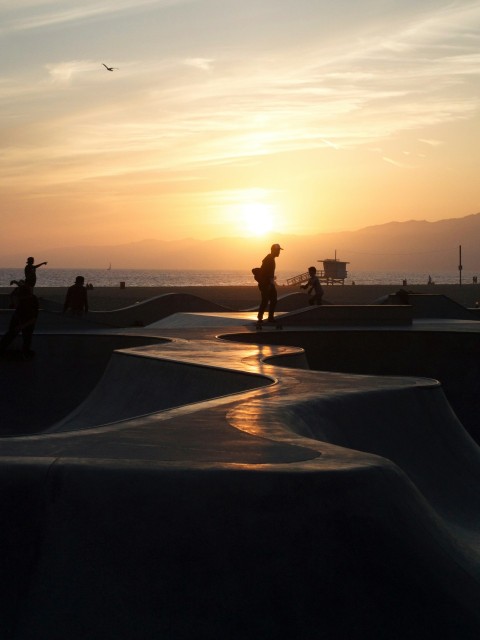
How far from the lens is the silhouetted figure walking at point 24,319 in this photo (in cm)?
1497

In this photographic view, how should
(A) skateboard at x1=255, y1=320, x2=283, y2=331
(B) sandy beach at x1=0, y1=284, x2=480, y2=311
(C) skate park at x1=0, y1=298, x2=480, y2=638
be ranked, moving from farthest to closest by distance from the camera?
(B) sandy beach at x1=0, y1=284, x2=480, y2=311 < (A) skateboard at x1=255, y1=320, x2=283, y2=331 < (C) skate park at x1=0, y1=298, x2=480, y2=638

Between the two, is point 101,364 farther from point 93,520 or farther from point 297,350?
point 93,520

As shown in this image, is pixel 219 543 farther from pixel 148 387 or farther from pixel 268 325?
pixel 268 325

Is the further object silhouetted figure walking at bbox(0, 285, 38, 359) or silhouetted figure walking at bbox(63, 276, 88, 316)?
silhouetted figure walking at bbox(63, 276, 88, 316)

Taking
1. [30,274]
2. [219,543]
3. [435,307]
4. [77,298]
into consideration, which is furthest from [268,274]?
[219,543]

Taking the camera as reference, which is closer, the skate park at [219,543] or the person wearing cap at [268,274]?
the skate park at [219,543]

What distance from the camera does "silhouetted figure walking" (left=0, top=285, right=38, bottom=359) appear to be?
1497cm

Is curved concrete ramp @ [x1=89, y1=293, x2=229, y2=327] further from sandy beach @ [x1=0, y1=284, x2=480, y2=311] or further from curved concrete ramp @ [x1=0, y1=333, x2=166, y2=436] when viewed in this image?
sandy beach @ [x1=0, y1=284, x2=480, y2=311]

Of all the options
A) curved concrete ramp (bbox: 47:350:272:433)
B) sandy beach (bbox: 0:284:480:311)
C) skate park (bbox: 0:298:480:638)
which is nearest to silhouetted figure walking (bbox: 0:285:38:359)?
curved concrete ramp (bbox: 47:350:272:433)

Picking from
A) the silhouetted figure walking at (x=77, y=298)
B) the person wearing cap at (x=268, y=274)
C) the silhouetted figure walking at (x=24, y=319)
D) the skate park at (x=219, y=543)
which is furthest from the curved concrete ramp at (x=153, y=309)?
the skate park at (x=219, y=543)

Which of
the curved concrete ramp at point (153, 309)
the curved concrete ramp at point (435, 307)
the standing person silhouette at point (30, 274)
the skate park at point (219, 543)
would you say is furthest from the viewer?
the curved concrete ramp at point (153, 309)

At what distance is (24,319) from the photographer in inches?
594

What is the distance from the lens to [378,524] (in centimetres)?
470

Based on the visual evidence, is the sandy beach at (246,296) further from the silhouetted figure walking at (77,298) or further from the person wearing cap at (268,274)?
the person wearing cap at (268,274)
